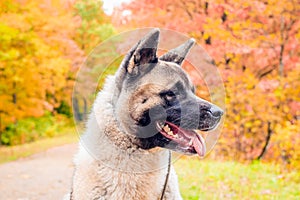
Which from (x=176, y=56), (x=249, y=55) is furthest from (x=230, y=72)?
(x=176, y=56)

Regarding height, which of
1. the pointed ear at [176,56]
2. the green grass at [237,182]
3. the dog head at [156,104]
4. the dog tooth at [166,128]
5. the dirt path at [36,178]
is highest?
the pointed ear at [176,56]

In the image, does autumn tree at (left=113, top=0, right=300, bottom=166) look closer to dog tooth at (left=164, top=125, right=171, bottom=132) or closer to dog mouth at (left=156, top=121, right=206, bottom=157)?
dog mouth at (left=156, top=121, right=206, bottom=157)

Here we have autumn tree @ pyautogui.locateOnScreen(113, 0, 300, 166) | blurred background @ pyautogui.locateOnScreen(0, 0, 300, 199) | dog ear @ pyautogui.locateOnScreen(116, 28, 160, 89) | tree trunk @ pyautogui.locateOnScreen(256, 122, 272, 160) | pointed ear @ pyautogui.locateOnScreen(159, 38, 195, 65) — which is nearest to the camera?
dog ear @ pyautogui.locateOnScreen(116, 28, 160, 89)

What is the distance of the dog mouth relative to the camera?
122 inches

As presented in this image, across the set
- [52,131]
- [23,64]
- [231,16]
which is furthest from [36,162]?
[52,131]

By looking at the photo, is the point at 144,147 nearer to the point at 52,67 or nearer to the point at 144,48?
the point at 144,48

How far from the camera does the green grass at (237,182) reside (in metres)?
6.24

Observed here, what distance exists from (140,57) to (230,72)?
8955mm

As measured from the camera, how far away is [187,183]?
23.7 feet

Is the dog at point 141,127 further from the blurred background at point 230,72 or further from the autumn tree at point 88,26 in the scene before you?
the autumn tree at point 88,26

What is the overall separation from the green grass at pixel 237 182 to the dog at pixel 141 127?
300cm

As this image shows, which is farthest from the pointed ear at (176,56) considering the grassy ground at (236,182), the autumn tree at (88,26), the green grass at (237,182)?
the autumn tree at (88,26)

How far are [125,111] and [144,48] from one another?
466 mm

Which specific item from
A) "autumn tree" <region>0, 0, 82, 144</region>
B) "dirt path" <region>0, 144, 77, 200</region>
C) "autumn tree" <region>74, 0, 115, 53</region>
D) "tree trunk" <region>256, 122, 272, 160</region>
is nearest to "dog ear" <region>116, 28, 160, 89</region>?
"dirt path" <region>0, 144, 77, 200</region>
